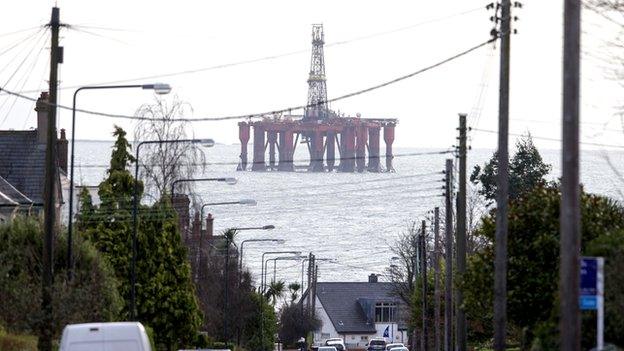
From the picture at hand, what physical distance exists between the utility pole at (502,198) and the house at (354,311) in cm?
12483

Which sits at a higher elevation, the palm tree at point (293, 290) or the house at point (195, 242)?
the house at point (195, 242)

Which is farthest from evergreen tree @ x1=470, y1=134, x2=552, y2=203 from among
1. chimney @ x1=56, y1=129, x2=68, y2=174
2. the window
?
the window

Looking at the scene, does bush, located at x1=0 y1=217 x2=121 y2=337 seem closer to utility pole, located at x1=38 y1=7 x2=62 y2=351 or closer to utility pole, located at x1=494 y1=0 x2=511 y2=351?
utility pole, located at x1=38 y1=7 x2=62 y2=351

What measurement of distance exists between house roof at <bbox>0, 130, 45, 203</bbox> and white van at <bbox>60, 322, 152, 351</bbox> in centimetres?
4027

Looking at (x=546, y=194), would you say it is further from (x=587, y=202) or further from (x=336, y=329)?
(x=336, y=329)

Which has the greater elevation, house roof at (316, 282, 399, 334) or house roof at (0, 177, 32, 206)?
house roof at (0, 177, 32, 206)

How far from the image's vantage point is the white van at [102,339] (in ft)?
95.9

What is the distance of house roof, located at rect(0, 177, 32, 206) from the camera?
6181 cm

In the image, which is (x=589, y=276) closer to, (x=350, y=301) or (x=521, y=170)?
(x=521, y=170)

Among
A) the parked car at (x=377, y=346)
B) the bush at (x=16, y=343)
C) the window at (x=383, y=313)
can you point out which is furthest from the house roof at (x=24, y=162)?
the window at (x=383, y=313)

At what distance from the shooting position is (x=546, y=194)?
39625mm

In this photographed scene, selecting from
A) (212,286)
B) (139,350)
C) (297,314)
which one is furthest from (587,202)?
(297,314)

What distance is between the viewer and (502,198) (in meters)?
33.5

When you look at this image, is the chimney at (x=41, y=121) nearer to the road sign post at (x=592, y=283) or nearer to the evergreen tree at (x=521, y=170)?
the evergreen tree at (x=521, y=170)
